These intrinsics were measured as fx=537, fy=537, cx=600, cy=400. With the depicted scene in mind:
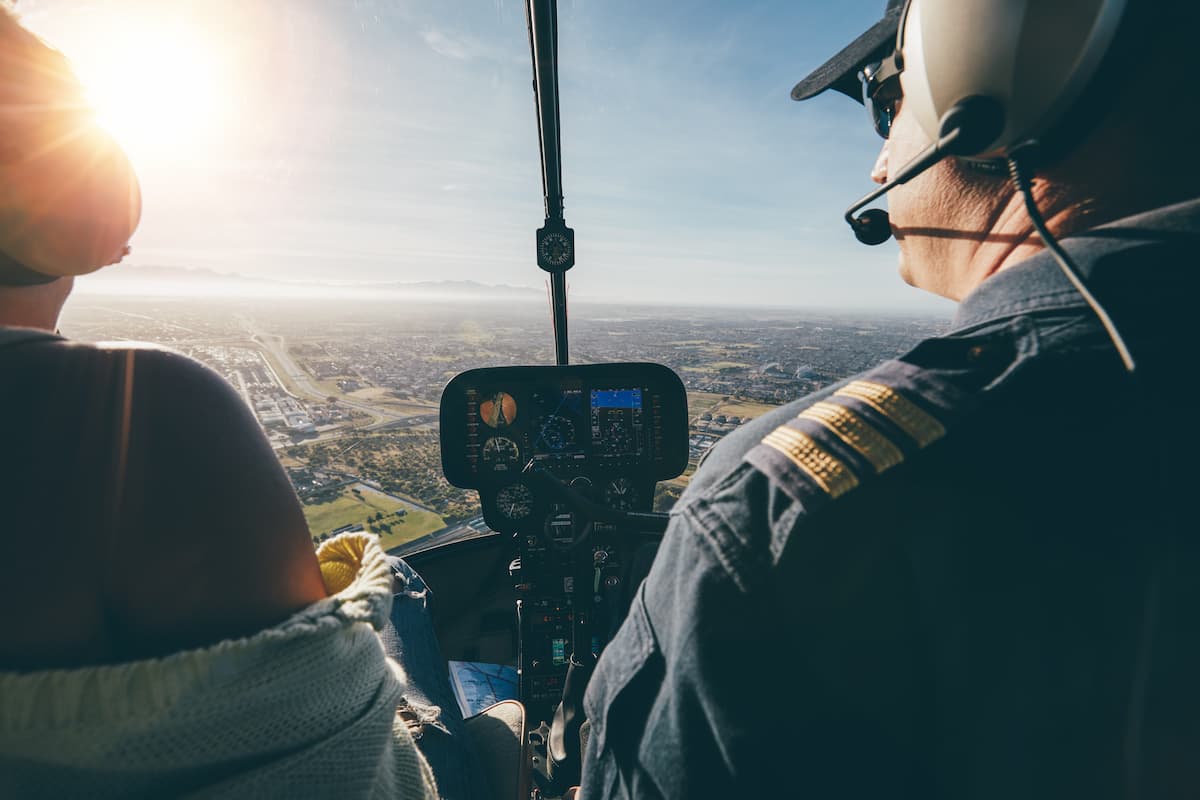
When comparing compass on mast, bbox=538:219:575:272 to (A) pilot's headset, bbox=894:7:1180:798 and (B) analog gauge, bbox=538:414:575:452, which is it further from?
(A) pilot's headset, bbox=894:7:1180:798

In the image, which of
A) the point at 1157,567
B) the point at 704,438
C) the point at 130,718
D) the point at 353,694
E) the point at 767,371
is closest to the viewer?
the point at 1157,567

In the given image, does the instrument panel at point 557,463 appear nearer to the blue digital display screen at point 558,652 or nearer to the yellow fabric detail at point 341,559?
the blue digital display screen at point 558,652

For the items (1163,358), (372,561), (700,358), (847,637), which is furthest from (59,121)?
(700,358)

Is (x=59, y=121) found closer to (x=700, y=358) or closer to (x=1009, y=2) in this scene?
(x=1009, y=2)

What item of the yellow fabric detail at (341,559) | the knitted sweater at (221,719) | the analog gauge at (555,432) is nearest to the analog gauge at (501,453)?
the analog gauge at (555,432)

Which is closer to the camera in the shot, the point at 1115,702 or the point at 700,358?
the point at 1115,702
